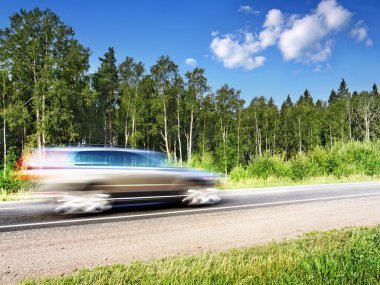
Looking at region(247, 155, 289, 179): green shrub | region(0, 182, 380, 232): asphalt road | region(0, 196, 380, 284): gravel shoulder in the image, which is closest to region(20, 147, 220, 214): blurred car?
region(0, 182, 380, 232): asphalt road

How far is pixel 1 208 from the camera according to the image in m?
8.75

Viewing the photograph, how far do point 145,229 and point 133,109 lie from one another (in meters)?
42.3

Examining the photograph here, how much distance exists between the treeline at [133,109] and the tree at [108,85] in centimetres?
15

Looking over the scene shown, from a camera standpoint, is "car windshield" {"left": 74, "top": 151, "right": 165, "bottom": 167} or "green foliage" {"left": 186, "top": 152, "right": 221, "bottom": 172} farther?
"green foliage" {"left": 186, "top": 152, "right": 221, "bottom": 172}

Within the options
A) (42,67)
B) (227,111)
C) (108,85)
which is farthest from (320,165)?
(227,111)

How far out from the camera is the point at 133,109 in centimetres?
4778

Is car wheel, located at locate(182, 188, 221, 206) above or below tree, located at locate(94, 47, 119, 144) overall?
below

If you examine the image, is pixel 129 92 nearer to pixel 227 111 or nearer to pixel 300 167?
pixel 227 111

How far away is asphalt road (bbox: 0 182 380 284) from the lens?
4844 millimetres

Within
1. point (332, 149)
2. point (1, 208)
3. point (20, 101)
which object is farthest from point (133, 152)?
point (20, 101)

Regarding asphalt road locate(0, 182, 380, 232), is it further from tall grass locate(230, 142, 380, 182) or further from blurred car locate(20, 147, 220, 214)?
tall grass locate(230, 142, 380, 182)

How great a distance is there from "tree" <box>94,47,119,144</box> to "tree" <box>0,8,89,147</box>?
45.5 feet

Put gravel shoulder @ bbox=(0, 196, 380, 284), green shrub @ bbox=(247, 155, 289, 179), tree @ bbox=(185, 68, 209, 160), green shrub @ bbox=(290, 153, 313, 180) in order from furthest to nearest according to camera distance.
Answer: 1. tree @ bbox=(185, 68, 209, 160)
2. green shrub @ bbox=(290, 153, 313, 180)
3. green shrub @ bbox=(247, 155, 289, 179)
4. gravel shoulder @ bbox=(0, 196, 380, 284)

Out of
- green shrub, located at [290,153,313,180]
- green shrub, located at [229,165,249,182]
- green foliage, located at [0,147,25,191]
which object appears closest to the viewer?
green foliage, located at [0,147,25,191]
